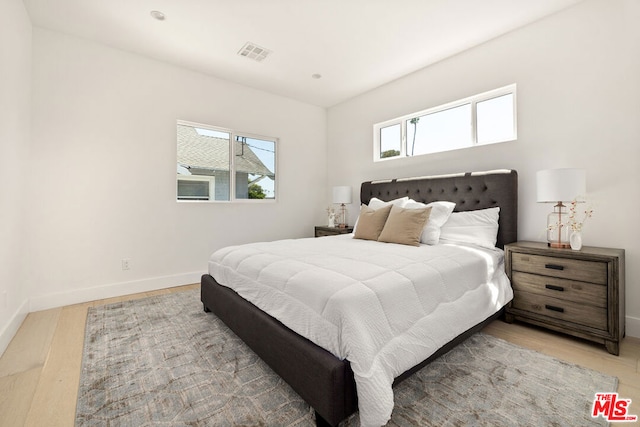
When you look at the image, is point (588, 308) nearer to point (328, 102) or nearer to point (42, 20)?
point (328, 102)

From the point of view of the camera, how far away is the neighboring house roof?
3.74 m

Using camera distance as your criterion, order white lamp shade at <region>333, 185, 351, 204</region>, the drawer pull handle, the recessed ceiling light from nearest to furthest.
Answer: the drawer pull handle, the recessed ceiling light, white lamp shade at <region>333, 185, 351, 204</region>

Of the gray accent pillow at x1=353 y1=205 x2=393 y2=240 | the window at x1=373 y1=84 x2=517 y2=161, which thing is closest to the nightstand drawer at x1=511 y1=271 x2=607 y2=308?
the gray accent pillow at x1=353 y1=205 x2=393 y2=240

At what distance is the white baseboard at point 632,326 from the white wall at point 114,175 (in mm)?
4036

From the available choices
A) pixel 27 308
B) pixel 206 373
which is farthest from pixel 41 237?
pixel 206 373

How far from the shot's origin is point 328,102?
Result: 16.0 feet

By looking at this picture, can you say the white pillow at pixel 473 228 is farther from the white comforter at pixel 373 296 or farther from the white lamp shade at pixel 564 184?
the white lamp shade at pixel 564 184

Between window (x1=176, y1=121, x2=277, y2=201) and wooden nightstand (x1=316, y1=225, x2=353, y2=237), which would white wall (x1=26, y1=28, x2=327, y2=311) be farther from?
wooden nightstand (x1=316, y1=225, x2=353, y2=237)

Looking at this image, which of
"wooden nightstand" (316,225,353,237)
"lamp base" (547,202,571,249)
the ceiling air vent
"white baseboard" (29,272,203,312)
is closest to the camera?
"lamp base" (547,202,571,249)

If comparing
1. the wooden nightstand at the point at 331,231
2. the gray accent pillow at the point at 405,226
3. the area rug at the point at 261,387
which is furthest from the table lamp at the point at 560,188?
the wooden nightstand at the point at 331,231

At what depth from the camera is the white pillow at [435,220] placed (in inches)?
107

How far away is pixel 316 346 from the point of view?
1.37 meters

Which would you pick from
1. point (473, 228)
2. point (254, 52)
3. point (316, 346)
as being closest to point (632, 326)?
point (473, 228)

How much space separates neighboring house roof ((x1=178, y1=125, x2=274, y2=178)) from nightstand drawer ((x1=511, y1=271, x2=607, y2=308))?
3.55 meters
